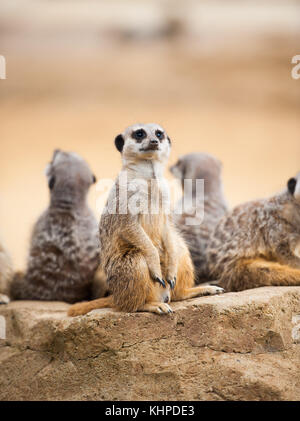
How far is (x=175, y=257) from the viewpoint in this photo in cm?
338

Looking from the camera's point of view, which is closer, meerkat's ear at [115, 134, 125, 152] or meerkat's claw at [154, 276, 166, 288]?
meerkat's claw at [154, 276, 166, 288]

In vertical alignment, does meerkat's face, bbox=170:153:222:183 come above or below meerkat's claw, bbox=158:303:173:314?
above

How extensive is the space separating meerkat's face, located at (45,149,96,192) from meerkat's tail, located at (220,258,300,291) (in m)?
1.44

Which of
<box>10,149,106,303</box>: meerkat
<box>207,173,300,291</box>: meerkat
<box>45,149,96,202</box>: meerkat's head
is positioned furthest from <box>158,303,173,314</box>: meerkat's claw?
<box>45,149,96,202</box>: meerkat's head

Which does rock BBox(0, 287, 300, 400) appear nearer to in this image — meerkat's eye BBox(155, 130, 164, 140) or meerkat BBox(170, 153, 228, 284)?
meerkat's eye BBox(155, 130, 164, 140)

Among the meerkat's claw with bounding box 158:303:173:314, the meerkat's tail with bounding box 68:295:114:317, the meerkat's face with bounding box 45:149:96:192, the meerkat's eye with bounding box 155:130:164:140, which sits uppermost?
the meerkat's eye with bounding box 155:130:164:140

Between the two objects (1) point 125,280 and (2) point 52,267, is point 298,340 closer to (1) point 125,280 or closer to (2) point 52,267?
(1) point 125,280

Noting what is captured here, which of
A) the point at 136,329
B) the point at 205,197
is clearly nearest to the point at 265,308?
the point at 136,329

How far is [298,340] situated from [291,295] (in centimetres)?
27

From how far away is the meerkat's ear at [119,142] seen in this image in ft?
10.9

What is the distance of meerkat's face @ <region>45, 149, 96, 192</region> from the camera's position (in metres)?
4.81

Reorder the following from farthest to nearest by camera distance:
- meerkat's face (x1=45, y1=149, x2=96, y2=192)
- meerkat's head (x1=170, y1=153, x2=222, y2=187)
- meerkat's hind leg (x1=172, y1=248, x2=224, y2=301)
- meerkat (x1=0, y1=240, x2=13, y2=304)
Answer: meerkat's head (x1=170, y1=153, x2=222, y2=187), meerkat's face (x1=45, y1=149, x2=96, y2=192), meerkat (x1=0, y1=240, x2=13, y2=304), meerkat's hind leg (x1=172, y1=248, x2=224, y2=301)

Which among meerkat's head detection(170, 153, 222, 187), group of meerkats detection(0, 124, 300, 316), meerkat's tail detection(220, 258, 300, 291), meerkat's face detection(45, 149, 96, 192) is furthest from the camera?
meerkat's head detection(170, 153, 222, 187)
